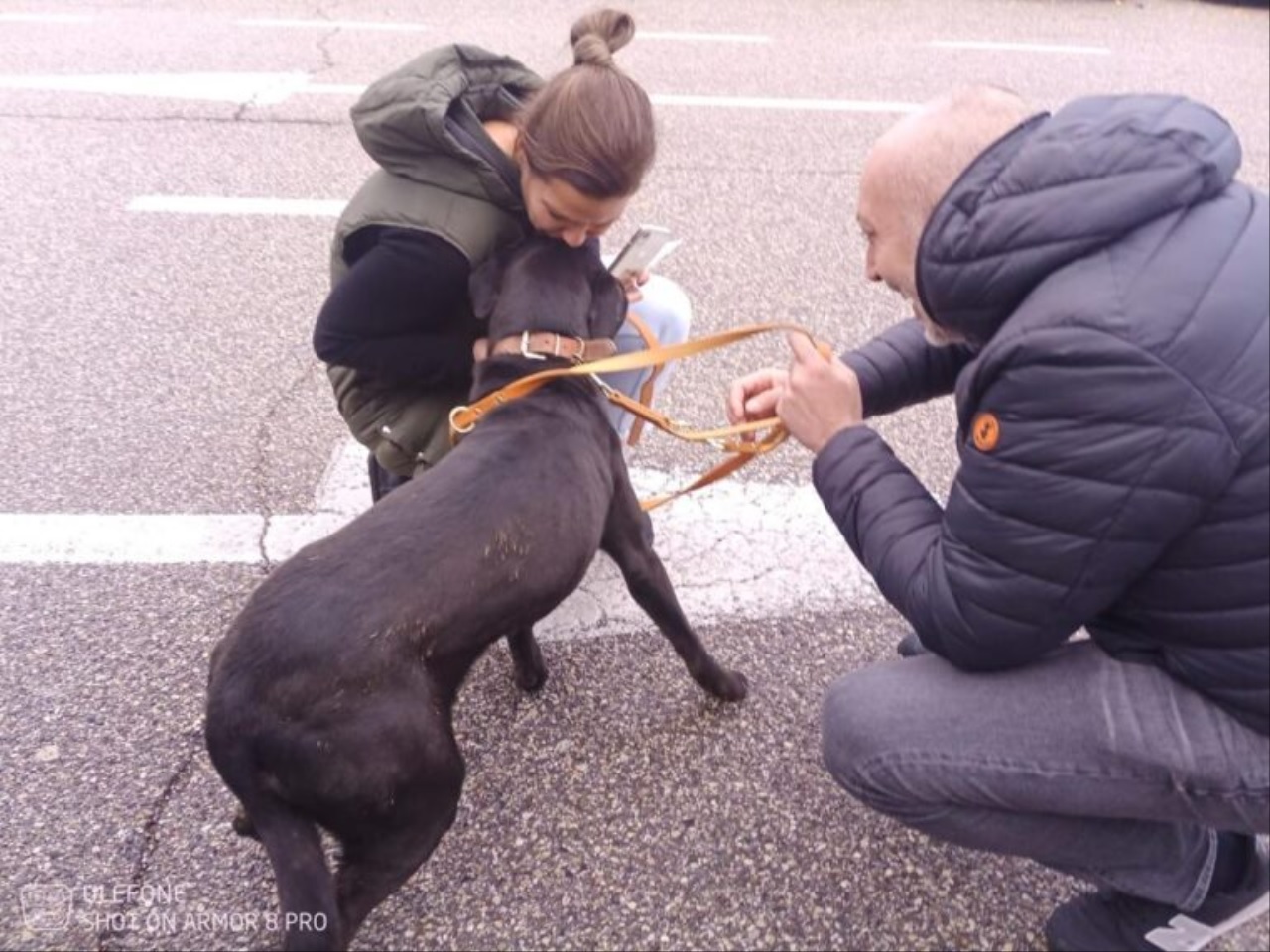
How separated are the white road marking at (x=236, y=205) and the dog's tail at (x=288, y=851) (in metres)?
3.45

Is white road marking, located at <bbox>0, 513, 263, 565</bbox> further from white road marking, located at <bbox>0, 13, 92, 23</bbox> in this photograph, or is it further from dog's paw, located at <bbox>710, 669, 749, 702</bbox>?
white road marking, located at <bbox>0, 13, 92, 23</bbox>

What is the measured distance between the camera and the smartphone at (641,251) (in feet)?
7.85

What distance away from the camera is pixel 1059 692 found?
1623mm

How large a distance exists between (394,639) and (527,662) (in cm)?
71

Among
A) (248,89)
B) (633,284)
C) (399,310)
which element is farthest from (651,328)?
(248,89)

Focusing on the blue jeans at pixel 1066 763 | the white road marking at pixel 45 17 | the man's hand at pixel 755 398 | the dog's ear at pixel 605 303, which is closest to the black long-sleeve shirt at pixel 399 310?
the dog's ear at pixel 605 303

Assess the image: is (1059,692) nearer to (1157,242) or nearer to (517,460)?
(1157,242)

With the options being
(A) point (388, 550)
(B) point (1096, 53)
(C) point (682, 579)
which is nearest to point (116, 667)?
(A) point (388, 550)

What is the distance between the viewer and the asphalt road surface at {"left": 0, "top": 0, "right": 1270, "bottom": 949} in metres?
1.96

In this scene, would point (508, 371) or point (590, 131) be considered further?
point (508, 371)

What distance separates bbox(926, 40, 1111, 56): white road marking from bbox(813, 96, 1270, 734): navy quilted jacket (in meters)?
7.15

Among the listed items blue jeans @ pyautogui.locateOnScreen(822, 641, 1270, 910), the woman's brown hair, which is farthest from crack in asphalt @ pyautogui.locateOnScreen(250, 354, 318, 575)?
blue jeans @ pyautogui.locateOnScreen(822, 641, 1270, 910)

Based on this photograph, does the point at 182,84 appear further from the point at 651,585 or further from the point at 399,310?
the point at 651,585

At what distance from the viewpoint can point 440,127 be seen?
2.09 m
